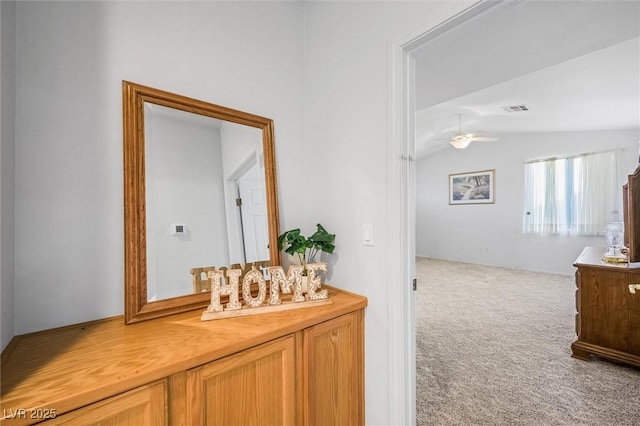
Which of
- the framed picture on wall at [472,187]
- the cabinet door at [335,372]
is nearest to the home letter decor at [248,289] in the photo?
the cabinet door at [335,372]

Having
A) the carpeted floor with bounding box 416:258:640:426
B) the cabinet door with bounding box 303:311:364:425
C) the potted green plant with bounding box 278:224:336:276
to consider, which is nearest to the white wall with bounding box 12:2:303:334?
the potted green plant with bounding box 278:224:336:276

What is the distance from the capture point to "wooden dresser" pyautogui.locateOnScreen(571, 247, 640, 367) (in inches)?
82.5

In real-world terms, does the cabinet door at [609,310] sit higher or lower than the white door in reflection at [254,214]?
lower

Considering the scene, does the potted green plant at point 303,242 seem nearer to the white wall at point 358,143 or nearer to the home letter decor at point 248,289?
the white wall at point 358,143

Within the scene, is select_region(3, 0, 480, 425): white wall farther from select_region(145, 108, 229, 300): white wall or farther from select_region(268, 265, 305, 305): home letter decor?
select_region(268, 265, 305, 305): home letter decor

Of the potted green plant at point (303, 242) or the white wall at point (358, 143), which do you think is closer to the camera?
the white wall at point (358, 143)

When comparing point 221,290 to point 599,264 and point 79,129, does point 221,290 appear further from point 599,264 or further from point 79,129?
point 599,264

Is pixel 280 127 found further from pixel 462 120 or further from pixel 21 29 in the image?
pixel 462 120

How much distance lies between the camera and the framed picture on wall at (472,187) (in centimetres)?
649

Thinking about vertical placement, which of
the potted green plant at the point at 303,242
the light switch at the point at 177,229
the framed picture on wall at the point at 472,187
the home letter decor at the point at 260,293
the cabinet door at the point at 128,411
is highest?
the framed picture on wall at the point at 472,187

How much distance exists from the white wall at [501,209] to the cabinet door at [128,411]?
7023mm

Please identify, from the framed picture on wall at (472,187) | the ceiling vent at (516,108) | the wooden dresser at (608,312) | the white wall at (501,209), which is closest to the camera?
the wooden dresser at (608,312)

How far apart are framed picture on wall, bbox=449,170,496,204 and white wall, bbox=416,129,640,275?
0.11 m

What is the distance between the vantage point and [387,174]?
1.34m
